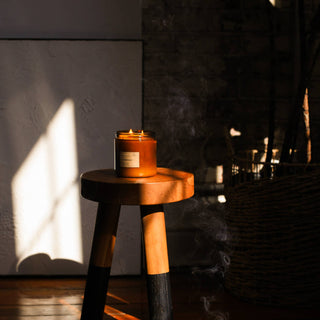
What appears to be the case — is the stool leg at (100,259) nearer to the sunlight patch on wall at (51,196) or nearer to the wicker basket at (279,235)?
the wicker basket at (279,235)

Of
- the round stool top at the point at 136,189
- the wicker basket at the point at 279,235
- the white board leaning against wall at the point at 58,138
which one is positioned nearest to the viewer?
the round stool top at the point at 136,189

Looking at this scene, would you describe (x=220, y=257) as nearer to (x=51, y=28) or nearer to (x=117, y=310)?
(x=117, y=310)

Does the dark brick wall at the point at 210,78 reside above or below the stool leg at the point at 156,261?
above

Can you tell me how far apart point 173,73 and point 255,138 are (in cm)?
42

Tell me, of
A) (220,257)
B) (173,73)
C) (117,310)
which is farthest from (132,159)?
(220,257)

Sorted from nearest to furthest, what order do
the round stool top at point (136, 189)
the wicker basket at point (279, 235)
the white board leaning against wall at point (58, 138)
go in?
1. the round stool top at point (136, 189)
2. the wicker basket at point (279, 235)
3. the white board leaning against wall at point (58, 138)

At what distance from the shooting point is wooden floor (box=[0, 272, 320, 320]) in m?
1.48

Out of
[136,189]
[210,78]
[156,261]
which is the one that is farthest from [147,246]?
[210,78]

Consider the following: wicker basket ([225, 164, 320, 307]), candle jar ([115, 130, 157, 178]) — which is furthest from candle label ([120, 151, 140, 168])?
wicker basket ([225, 164, 320, 307])

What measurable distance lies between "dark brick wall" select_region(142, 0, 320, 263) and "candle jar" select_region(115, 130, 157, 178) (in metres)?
0.67

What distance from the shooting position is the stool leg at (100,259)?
3.79 feet

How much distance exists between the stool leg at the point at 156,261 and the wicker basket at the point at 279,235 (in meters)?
0.48

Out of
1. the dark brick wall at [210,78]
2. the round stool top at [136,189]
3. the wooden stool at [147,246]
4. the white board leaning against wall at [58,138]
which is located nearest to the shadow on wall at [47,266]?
the white board leaning against wall at [58,138]

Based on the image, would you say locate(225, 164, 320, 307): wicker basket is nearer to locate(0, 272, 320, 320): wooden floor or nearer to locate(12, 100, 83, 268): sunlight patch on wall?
locate(0, 272, 320, 320): wooden floor
